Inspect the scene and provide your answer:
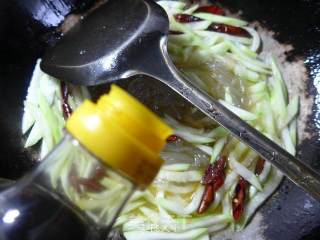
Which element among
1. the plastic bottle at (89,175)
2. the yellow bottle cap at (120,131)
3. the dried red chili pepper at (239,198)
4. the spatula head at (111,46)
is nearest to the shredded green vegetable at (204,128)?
the dried red chili pepper at (239,198)

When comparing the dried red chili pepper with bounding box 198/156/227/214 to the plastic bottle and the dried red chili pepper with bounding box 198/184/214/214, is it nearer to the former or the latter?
the dried red chili pepper with bounding box 198/184/214/214

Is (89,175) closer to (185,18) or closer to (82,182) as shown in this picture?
(82,182)

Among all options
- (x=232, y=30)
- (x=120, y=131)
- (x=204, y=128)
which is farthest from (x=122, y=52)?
(x=120, y=131)

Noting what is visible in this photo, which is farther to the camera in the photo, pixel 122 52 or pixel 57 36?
pixel 57 36

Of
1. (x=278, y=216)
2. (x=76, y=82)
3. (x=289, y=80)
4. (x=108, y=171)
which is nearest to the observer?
(x=108, y=171)

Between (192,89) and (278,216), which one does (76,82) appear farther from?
(278,216)

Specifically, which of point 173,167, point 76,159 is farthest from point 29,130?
point 76,159
